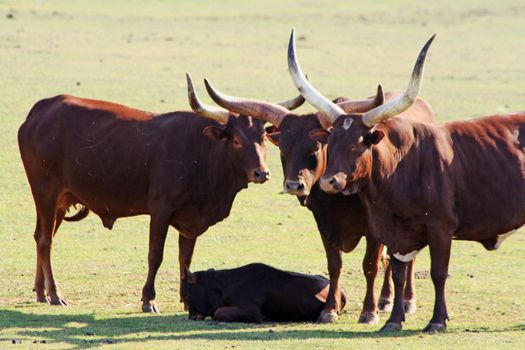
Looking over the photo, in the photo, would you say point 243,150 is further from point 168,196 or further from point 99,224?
point 99,224

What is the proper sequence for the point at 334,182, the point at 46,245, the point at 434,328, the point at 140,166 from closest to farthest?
the point at 334,182 → the point at 434,328 → the point at 140,166 → the point at 46,245

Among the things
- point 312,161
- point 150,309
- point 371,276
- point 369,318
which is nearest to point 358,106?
point 312,161

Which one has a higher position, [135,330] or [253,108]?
[253,108]

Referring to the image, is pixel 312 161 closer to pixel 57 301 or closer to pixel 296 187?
pixel 296 187

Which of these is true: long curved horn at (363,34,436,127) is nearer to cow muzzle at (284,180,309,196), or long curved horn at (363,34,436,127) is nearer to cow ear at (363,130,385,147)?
cow ear at (363,130,385,147)

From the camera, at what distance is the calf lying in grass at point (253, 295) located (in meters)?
13.8

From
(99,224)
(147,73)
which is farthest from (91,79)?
(99,224)

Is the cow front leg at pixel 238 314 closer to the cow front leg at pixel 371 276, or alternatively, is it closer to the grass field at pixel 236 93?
the grass field at pixel 236 93

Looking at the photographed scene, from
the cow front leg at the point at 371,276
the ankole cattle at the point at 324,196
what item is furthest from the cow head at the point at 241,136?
the cow front leg at the point at 371,276

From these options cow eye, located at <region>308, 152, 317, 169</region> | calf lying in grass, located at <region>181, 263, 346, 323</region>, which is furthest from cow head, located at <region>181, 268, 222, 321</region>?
cow eye, located at <region>308, 152, 317, 169</region>

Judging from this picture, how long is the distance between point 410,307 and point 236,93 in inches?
663

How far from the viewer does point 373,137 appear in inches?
504

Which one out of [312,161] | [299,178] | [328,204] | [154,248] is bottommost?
[154,248]

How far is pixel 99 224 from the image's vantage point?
65.3 ft
